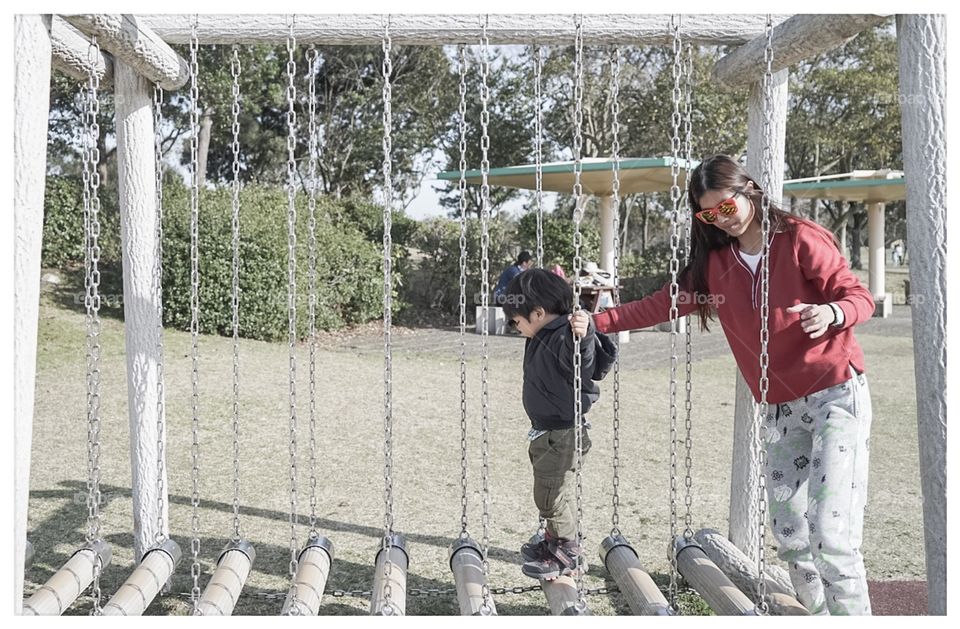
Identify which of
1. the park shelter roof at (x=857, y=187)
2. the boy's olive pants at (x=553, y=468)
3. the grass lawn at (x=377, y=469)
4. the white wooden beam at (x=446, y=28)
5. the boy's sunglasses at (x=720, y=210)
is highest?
the park shelter roof at (x=857, y=187)

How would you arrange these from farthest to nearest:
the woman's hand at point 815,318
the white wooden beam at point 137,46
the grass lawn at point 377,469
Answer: the grass lawn at point 377,469
the white wooden beam at point 137,46
the woman's hand at point 815,318

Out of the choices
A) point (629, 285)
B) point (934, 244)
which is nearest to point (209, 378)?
point (934, 244)

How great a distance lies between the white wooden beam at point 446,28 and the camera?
3.44 meters

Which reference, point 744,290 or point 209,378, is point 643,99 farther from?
point 744,290

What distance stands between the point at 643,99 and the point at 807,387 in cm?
1837

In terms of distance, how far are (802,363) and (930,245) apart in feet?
1.83

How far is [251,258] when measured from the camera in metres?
12.2

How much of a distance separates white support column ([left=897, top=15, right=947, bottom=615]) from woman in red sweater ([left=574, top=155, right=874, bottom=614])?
291 millimetres

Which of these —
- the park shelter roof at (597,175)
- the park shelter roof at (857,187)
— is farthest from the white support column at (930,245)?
the park shelter roof at (857,187)

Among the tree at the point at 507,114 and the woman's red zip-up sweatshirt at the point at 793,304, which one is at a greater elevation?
the tree at the point at 507,114

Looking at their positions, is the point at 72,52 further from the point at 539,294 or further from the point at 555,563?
the point at 555,563

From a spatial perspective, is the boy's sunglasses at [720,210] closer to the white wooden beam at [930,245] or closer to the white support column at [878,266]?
the white wooden beam at [930,245]

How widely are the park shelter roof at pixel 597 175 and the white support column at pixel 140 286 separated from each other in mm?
8385

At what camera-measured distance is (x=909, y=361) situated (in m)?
11.4
